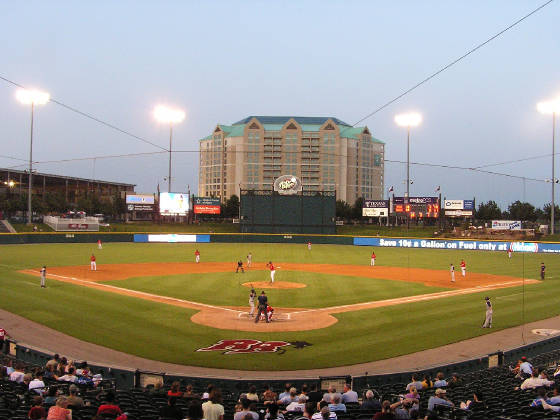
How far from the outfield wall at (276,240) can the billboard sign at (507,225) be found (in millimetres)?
10762

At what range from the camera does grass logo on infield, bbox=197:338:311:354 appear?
57.8 feet

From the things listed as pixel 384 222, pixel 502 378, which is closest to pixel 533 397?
pixel 502 378

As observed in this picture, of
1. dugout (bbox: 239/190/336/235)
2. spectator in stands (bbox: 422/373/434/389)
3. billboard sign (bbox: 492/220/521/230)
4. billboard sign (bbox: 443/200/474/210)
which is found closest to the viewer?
spectator in stands (bbox: 422/373/434/389)

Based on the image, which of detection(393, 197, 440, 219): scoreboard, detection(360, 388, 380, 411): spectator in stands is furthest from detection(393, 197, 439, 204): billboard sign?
detection(360, 388, 380, 411): spectator in stands

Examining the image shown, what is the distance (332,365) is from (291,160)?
9647 centimetres

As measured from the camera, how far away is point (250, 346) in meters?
18.2

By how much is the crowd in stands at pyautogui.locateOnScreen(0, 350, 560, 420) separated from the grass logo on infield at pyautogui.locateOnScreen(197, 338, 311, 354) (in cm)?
503

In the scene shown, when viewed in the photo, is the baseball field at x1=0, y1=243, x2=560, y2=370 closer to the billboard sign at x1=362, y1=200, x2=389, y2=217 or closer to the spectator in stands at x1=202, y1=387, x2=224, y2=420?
the spectator in stands at x1=202, y1=387, x2=224, y2=420

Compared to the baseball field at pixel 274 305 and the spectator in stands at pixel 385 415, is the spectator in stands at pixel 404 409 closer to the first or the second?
the spectator in stands at pixel 385 415

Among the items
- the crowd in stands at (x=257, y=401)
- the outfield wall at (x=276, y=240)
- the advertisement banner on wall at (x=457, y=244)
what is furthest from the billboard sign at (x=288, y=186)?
the crowd in stands at (x=257, y=401)

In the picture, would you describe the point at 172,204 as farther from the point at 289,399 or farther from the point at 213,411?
the point at 213,411

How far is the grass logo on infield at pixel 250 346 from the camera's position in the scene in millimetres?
17609

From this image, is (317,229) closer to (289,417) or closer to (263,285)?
(263,285)

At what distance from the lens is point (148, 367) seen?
1539 centimetres
